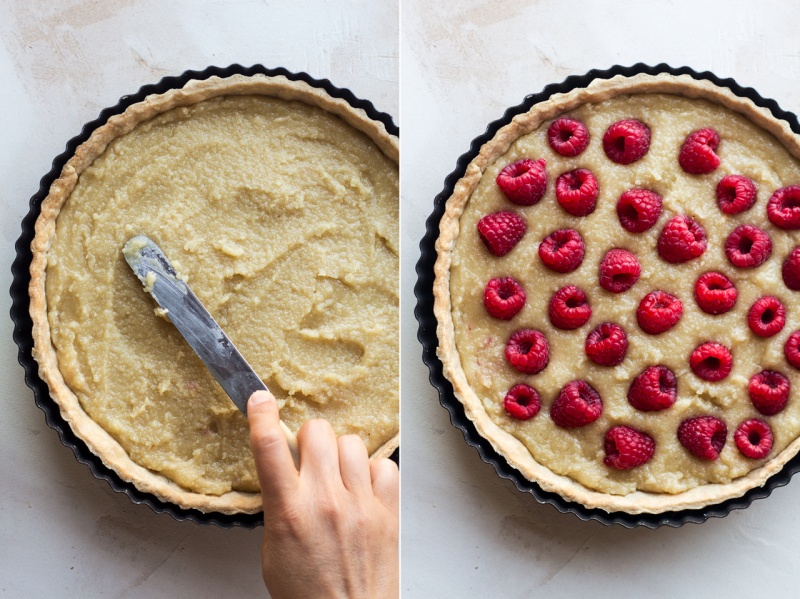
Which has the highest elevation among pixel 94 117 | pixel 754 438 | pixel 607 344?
pixel 94 117

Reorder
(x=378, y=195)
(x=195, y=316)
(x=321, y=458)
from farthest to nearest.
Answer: (x=378, y=195) → (x=195, y=316) → (x=321, y=458)

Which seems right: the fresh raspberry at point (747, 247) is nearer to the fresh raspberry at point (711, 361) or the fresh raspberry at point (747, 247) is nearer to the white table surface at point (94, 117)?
the fresh raspberry at point (711, 361)

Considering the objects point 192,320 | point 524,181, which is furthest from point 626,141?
point 192,320

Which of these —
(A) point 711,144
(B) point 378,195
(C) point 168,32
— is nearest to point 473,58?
(B) point 378,195

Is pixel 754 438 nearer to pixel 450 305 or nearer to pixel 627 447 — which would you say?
pixel 627 447

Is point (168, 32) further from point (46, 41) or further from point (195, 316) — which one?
point (195, 316)

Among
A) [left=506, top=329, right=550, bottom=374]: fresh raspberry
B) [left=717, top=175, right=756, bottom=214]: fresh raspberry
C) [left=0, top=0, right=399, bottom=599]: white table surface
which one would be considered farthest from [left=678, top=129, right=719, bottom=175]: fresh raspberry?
[left=0, top=0, right=399, bottom=599]: white table surface
